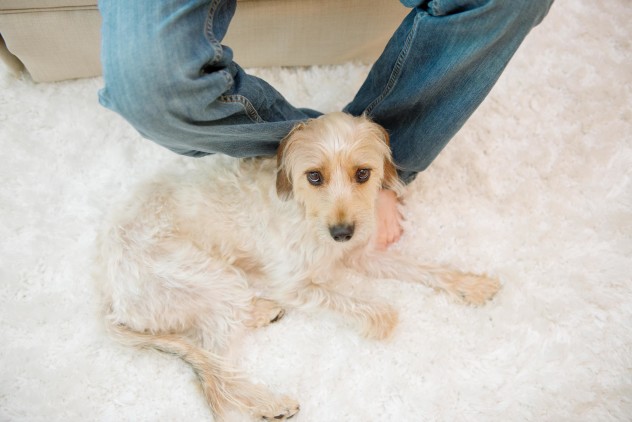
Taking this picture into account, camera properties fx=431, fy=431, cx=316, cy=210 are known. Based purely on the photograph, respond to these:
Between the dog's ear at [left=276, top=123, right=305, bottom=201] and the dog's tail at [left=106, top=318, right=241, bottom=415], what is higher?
the dog's ear at [left=276, top=123, right=305, bottom=201]

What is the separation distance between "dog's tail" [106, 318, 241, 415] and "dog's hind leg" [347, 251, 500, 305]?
751mm

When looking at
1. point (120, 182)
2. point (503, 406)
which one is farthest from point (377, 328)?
point (120, 182)

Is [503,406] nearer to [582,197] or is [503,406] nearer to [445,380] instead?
[445,380]

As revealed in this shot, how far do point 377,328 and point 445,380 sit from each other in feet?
1.22

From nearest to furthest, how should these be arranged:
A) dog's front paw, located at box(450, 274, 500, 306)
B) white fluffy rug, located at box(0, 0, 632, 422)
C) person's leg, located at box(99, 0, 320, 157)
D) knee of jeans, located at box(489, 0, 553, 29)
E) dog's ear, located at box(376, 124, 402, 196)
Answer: person's leg, located at box(99, 0, 320, 157), knee of jeans, located at box(489, 0, 553, 29), dog's ear, located at box(376, 124, 402, 196), white fluffy rug, located at box(0, 0, 632, 422), dog's front paw, located at box(450, 274, 500, 306)

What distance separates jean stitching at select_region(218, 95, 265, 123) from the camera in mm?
1572

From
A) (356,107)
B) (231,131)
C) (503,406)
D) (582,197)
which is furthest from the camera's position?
(582,197)

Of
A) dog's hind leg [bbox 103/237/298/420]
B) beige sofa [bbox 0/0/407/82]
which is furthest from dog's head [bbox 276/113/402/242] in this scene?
beige sofa [bbox 0/0/407/82]

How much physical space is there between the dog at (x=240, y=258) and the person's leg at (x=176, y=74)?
27 cm

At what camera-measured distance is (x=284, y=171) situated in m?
1.73

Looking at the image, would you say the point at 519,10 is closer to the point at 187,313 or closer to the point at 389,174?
the point at 389,174

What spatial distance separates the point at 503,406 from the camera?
1825mm

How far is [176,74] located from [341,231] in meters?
0.79

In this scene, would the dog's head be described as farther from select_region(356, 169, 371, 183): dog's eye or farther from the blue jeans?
the blue jeans
